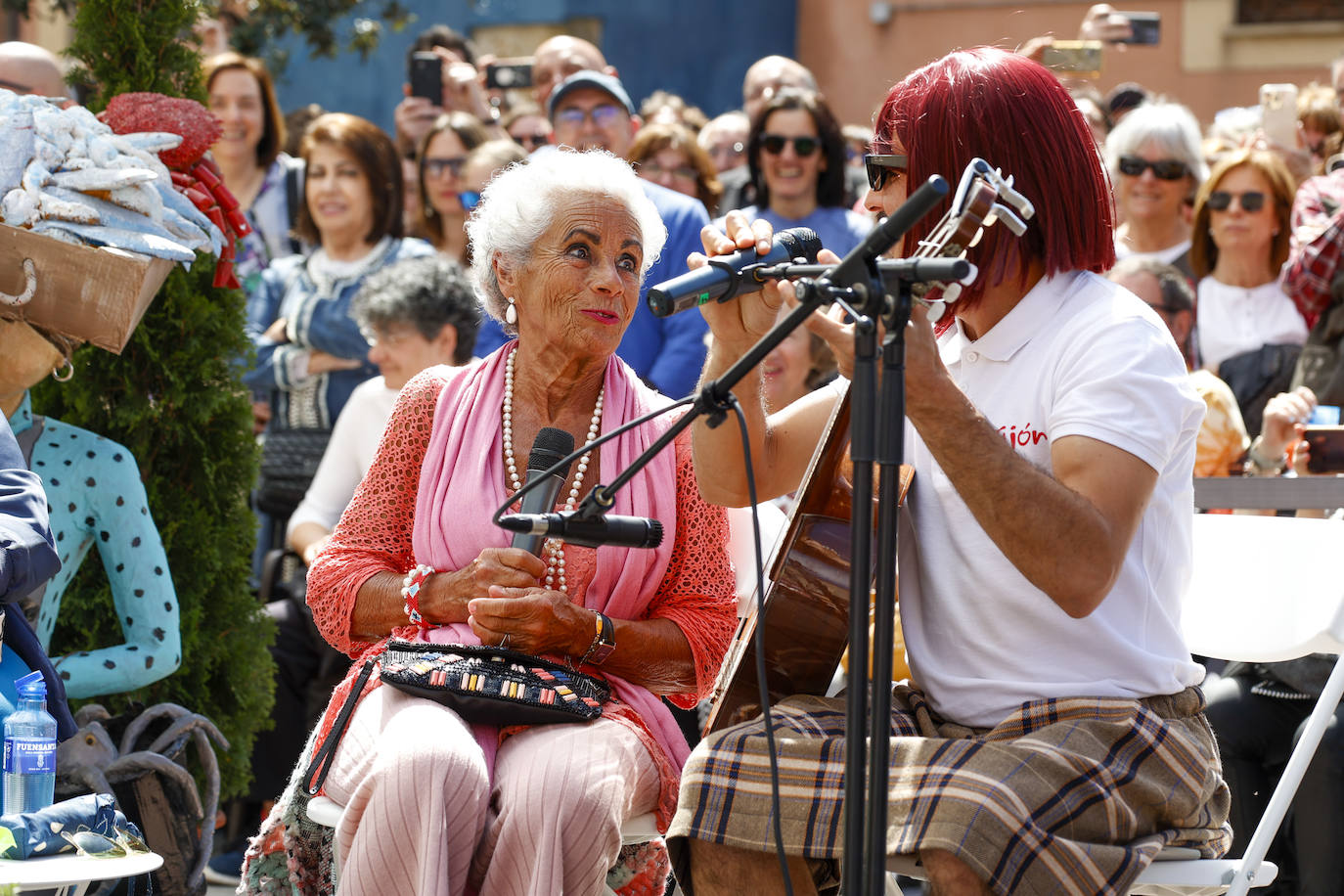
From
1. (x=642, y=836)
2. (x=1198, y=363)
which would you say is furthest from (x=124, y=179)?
(x=1198, y=363)

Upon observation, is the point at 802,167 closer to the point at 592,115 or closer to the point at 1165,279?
the point at 592,115

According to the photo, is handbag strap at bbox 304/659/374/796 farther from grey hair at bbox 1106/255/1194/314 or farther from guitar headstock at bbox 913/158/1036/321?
grey hair at bbox 1106/255/1194/314

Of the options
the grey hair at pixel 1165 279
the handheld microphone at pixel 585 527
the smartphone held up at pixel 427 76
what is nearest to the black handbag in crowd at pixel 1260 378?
the grey hair at pixel 1165 279

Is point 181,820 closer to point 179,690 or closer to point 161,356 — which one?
point 179,690

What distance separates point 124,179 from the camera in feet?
12.1

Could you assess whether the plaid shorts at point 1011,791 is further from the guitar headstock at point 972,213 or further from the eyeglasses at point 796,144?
the eyeglasses at point 796,144

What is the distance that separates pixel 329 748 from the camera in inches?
128

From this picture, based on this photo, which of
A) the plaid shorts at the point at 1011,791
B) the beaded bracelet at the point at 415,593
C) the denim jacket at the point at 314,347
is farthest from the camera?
the denim jacket at the point at 314,347

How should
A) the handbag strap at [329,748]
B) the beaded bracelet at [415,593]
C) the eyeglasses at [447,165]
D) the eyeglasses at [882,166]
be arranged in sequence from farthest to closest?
the eyeglasses at [447,165] → the beaded bracelet at [415,593] → the handbag strap at [329,748] → the eyeglasses at [882,166]

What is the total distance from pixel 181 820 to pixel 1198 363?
4122mm

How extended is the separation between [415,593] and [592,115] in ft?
12.1

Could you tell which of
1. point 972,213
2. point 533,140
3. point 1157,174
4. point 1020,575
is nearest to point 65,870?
point 1020,575

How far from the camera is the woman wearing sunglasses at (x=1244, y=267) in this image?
5.96m

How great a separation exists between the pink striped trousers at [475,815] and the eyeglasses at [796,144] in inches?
140
